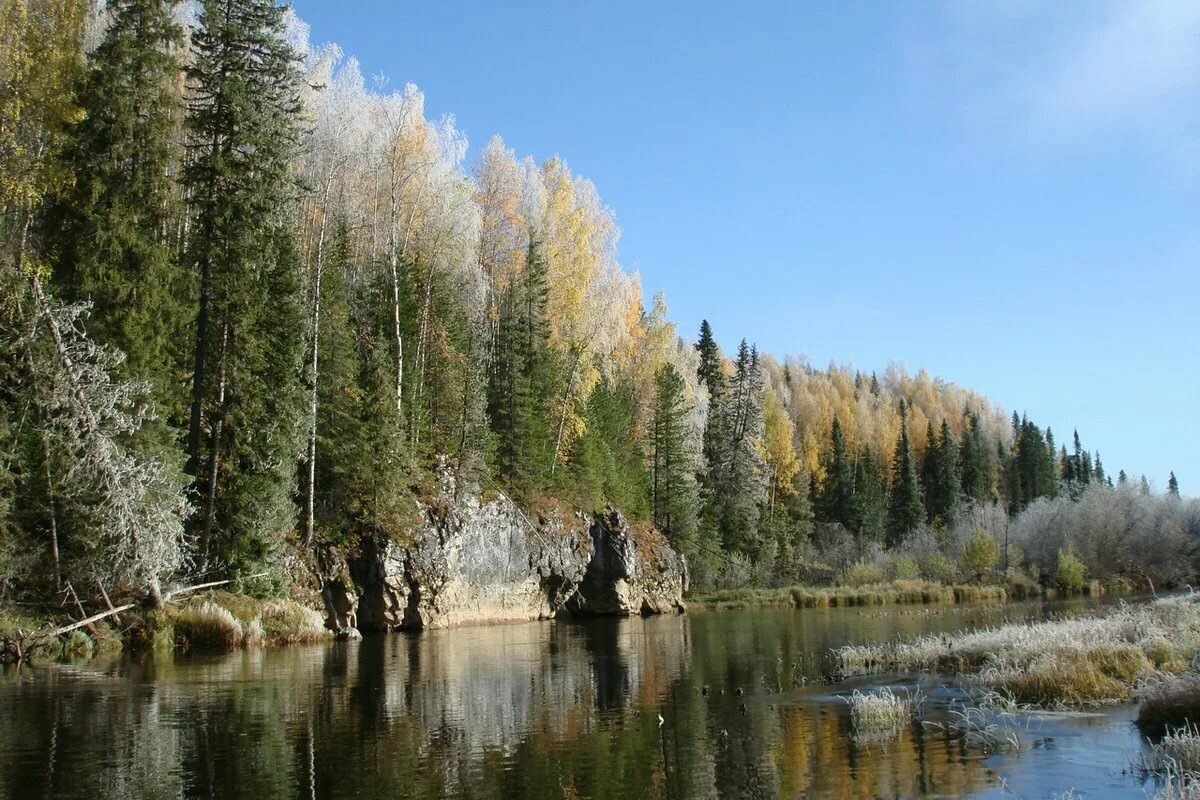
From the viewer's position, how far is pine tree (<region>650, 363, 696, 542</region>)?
6625 cm

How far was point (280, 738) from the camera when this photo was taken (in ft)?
44.4

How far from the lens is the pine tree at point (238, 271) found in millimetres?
30812

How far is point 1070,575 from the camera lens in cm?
6875

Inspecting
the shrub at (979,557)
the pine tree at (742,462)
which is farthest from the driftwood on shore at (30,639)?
the shrub at (979,557)

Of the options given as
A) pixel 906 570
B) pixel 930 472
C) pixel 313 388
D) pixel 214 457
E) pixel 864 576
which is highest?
pixel 313 388

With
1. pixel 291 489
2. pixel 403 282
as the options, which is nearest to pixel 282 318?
pixel 291 489

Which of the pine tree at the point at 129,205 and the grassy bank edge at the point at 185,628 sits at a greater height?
the pine tree at the point at 129,205

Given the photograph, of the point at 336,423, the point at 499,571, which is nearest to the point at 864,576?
the point at 499,571

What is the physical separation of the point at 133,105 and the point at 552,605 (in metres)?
33.6

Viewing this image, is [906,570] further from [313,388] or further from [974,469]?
[313,388]

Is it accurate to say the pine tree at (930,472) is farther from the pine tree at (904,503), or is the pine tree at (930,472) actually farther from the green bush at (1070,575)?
the green bush at (1070,575)

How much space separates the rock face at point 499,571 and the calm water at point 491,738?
16.7 metres

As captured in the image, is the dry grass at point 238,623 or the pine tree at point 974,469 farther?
the pine tree at point 974,469

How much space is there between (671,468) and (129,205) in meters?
43.9
